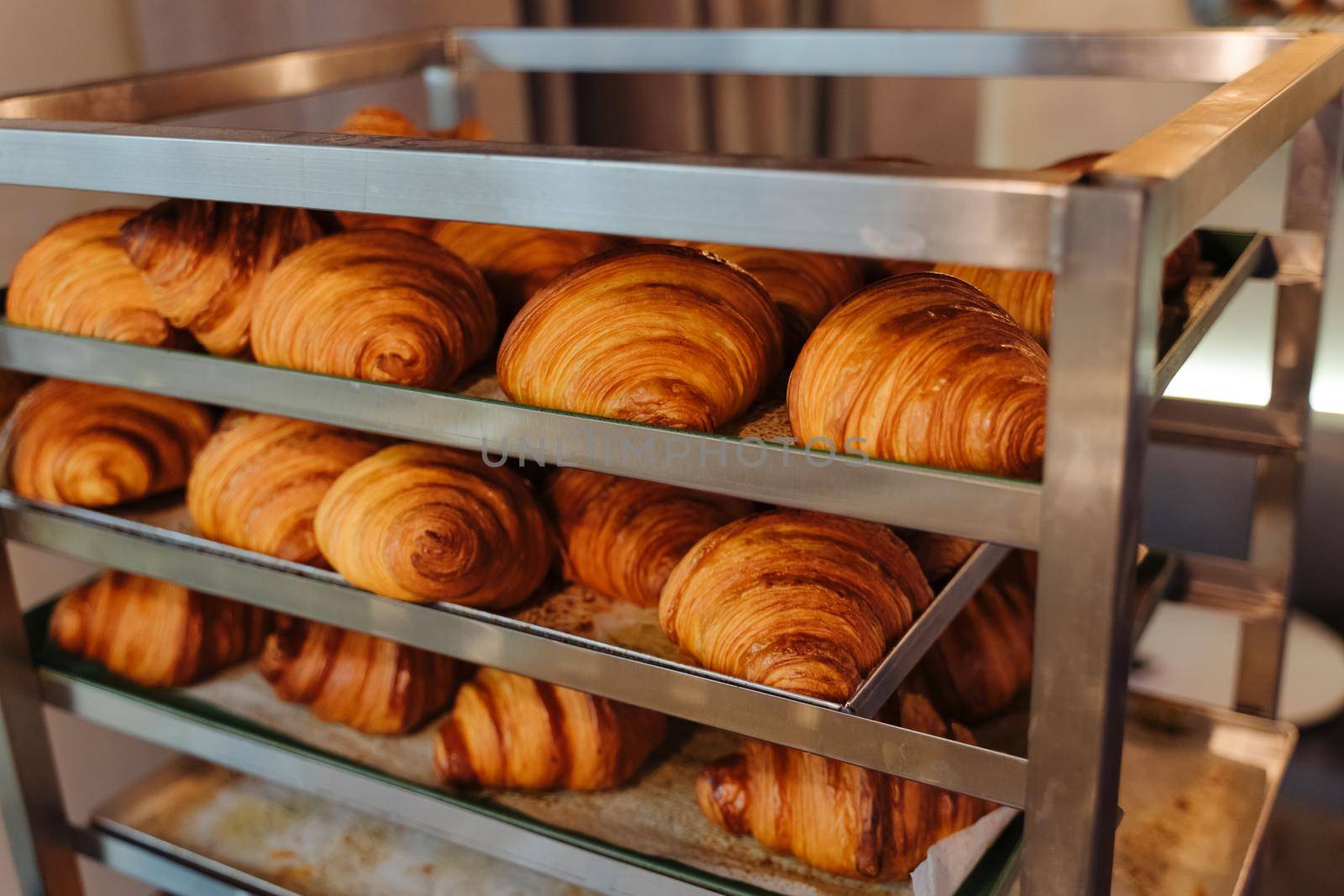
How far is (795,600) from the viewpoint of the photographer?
0.69 m

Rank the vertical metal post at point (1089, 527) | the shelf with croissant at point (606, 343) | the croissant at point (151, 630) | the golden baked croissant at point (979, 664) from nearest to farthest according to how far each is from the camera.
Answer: the vertical metal post at point (1089, 527) → the shelf with croissant at point (606, 343) → the golden baked croissant at point (979, 664) → the croissant at point (151, 630)

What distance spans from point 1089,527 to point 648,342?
0.29 metres

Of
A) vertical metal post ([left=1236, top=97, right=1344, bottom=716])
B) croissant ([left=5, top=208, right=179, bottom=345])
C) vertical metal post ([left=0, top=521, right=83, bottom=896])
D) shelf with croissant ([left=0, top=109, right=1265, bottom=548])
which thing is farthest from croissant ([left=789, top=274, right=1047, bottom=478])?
vertical metal post ([left=0, top=521, right=83, bottom=896])

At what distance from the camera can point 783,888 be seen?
0.74m

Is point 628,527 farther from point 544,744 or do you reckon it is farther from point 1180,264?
point 1180,264

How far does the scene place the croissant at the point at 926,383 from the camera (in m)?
0.59

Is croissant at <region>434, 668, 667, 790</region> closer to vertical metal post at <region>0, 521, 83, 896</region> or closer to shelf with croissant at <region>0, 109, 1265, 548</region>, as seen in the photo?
shelf with croissant at <region>0, 109, 1265, 548</region>

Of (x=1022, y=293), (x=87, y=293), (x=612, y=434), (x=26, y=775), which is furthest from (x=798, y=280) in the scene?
(x=26, y=775)

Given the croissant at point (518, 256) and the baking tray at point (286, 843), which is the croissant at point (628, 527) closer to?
the croissant at point (518, 256)

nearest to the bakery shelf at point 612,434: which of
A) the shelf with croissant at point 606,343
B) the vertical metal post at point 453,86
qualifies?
the shelf with croissant at point 606,343

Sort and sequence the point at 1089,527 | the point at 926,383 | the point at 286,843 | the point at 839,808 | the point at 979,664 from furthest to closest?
the point at 286,843, the point at 979,664, the point at 839,808, the point at 926,383, the point at 1089,527

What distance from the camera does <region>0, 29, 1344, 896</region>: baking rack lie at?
18.6 inches

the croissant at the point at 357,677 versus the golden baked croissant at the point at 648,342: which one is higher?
the golden baked croissant at the point at 648,342

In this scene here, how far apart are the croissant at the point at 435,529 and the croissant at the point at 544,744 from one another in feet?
0.34
